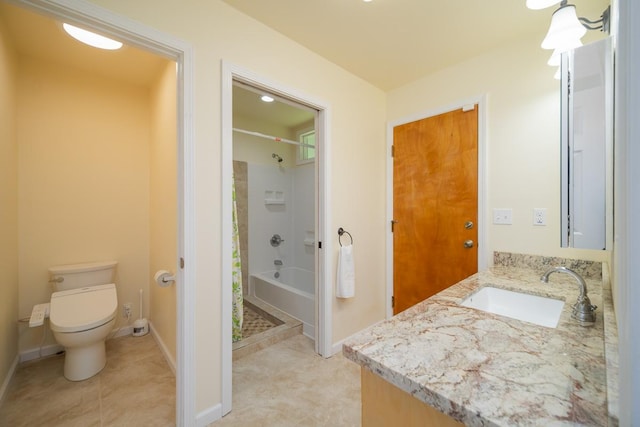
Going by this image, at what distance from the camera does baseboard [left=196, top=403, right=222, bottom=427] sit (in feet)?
4.68

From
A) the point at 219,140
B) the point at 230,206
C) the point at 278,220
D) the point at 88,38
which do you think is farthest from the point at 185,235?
the point at 278,220

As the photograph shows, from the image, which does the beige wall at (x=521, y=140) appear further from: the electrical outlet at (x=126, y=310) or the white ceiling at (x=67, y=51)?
the electrical outlet at (x=126, y=310)

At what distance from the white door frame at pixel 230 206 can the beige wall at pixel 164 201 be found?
1.46ft

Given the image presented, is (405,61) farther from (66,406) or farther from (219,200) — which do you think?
(66,406)

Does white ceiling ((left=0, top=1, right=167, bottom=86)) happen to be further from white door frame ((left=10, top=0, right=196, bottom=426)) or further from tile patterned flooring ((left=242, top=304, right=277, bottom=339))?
tile patterned flooring ((left=242, top=304, right=277, bottom=339))

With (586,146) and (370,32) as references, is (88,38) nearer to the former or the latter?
(370,32)

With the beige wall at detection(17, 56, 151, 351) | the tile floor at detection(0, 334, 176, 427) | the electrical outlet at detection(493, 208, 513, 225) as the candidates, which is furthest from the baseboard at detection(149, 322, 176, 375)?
the electrical outlet at detection(493, 208, 513, 225)

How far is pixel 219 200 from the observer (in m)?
1.53

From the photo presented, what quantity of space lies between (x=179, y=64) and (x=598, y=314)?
7.27 feet

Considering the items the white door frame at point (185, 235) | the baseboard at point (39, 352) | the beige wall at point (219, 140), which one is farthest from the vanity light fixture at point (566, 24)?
the baseboard at point (39, 352)

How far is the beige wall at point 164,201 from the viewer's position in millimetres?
1908

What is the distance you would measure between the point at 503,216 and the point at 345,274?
1.27m

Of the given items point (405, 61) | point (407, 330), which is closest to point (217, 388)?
point (407, 330)

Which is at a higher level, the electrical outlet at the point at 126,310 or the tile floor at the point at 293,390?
the electrical outlet at the point at 126,310
